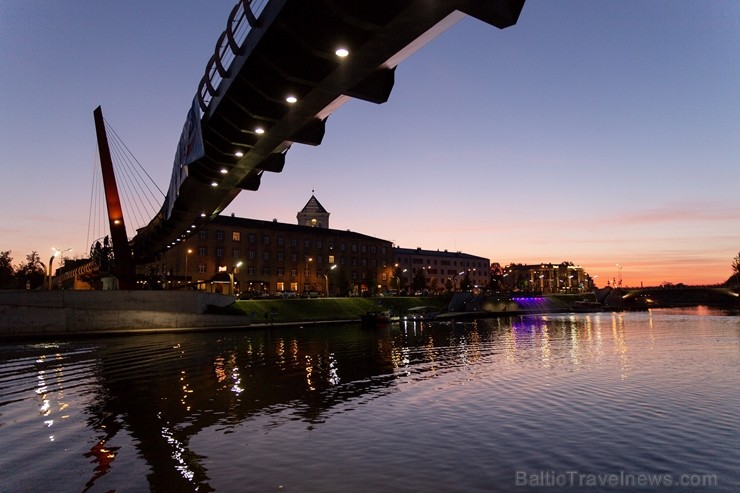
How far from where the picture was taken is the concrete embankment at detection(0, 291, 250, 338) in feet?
181

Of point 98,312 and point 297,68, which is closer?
point 297,68

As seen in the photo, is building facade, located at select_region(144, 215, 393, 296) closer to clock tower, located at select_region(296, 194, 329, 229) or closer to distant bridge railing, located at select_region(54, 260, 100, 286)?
distant bridge railing, located at select_region(54, 260, 100, 286)

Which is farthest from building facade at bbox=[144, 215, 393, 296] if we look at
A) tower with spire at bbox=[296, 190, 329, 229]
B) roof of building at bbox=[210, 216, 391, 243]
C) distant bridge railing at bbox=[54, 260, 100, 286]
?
tower with spire at bbox=[296, 190, 329, 229]

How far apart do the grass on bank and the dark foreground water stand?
44911mm

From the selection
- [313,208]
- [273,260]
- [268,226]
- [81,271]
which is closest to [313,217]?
[313,208]

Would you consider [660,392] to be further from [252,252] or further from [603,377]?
[252,252]

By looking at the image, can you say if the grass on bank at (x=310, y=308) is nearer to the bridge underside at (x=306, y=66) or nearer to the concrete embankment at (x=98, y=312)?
the concrete embankment at (x=98, y=312)

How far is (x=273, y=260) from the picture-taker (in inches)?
4956

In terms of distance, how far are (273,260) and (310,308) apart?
38929 mm

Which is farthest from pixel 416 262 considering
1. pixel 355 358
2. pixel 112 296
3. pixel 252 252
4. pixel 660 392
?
pixel 660 392

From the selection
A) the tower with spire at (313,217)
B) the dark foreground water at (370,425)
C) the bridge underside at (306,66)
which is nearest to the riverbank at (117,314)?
the dark foreground water at (370,425)

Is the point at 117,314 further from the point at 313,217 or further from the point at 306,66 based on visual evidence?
the point at 313,217

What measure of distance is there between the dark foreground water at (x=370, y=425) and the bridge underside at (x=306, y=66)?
424 inches

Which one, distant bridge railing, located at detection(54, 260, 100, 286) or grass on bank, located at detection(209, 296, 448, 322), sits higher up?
distant bridge railing, located at detection(54, 260, 100, 286)
